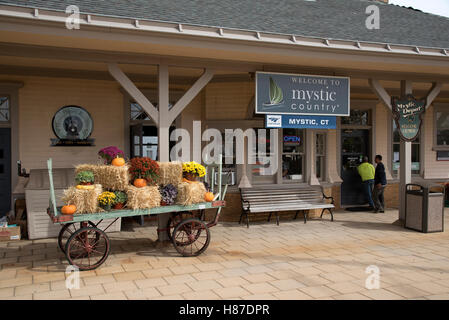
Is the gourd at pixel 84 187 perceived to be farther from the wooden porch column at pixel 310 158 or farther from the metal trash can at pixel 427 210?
the metal trash can at pixel 427 210

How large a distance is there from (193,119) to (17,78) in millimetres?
3829

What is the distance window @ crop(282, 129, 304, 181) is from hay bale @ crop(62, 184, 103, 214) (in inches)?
217

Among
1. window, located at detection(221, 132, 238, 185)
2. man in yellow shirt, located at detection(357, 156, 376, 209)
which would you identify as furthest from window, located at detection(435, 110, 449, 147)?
window, located at detection(221, 132, 238, 185)

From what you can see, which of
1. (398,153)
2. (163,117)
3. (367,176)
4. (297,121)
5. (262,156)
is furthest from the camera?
(398,153)

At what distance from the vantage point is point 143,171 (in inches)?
230

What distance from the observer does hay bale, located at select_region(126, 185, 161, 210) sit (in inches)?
223

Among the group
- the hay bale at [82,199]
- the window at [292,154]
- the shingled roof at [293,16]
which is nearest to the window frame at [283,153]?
the window at [292,154]

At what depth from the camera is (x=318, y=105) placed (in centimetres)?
797

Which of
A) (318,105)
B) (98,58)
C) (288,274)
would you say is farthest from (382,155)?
(98,58)

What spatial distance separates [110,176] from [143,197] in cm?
55

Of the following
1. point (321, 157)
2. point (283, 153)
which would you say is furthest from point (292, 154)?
point (321, 157)

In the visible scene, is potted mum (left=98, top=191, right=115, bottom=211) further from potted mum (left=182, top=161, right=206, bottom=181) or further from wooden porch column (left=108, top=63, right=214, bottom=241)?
wooden porch column (left=108, top=63, right=214, bottom=241)

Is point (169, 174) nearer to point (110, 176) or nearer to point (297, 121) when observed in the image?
point (110, 176)

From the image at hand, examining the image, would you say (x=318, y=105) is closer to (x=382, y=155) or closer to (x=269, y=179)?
(x=269, y=179)
